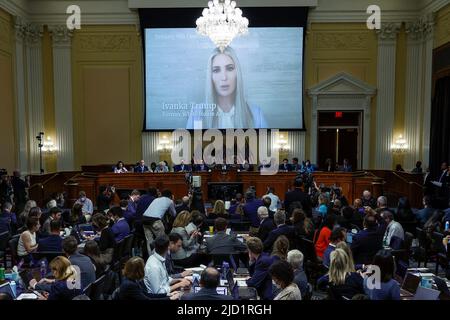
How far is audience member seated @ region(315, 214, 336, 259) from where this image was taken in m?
6.74

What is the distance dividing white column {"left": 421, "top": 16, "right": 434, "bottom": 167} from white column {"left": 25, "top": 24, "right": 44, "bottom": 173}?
49.0 ft

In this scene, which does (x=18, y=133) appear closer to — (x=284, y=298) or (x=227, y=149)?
(x=227, y=149)

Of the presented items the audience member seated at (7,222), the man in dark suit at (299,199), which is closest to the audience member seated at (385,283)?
the man in dark suit at (299,199)

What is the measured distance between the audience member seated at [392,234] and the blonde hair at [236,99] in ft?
34.9

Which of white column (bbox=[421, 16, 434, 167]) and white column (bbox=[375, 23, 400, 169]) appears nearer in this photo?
white column (bbox=[421, 16, 434, 167])

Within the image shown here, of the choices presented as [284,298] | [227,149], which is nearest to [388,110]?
[227,149]

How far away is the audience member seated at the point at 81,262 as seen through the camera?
490cm

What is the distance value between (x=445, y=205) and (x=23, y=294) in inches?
397

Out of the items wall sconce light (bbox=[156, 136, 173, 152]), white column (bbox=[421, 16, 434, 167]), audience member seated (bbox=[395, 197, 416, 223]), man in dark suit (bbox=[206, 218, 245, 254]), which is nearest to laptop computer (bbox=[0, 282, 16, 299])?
man in dark suit (bbox=[206, 218, 245, 254])

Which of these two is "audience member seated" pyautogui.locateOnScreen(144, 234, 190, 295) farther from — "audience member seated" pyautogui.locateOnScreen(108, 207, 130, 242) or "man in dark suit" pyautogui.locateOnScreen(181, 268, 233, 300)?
"audience member seated" pyautogui.locateOnScreen(108, 207, 130, 242)

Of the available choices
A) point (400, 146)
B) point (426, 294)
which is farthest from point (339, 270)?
point (400, 146)

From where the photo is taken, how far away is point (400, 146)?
1767cm

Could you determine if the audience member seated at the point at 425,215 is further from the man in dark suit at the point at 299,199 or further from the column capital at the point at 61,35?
the column capital at the point at 61,35

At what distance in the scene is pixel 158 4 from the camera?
676 inches
